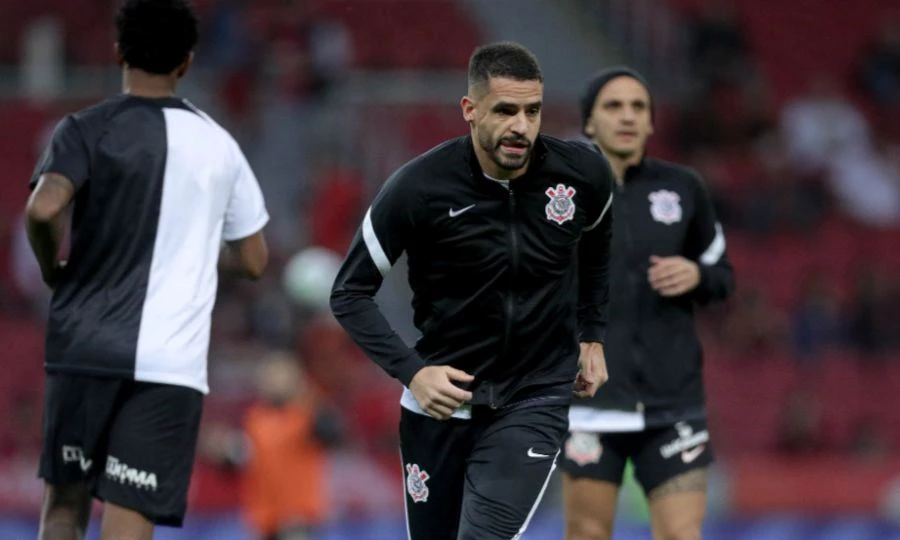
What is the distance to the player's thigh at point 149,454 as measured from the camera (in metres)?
5.95

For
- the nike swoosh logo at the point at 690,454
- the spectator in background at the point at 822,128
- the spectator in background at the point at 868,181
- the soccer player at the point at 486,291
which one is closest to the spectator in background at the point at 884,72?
the spectator in background at the point at 822,128

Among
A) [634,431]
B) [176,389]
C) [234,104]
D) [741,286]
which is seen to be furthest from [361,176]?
[176,389]

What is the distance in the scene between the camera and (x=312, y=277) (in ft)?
44.1

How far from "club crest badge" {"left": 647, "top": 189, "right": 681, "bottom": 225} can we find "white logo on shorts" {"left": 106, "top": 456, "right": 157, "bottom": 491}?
8.78 feet

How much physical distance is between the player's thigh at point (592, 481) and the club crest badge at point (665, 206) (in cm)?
101

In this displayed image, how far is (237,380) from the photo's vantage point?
1425 cm

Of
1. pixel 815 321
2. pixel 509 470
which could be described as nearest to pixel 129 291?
pixel 509 470

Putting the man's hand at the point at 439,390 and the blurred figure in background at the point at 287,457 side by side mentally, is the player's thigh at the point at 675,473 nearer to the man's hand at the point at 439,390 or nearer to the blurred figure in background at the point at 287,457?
the man's hand at the point at 439,390

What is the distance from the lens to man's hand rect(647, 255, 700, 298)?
7.16 meters

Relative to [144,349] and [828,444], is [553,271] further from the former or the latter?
[828,444]

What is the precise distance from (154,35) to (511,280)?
167 cm

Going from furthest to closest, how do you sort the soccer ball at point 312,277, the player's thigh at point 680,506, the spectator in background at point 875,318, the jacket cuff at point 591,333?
the spectator in background at point 875,318, the soccer ball at point 312,277, the player's thigh at point 680,506, the jacket cuff at point 591,333

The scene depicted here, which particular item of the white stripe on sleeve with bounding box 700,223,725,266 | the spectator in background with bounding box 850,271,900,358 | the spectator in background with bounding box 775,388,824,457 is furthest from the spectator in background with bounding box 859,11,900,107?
the white stripe on sleeve with bounding box 700,223,725,266

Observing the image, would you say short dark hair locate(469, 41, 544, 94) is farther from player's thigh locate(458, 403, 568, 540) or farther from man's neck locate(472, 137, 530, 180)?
player's thigh locate(458, 403, 568, 540)
